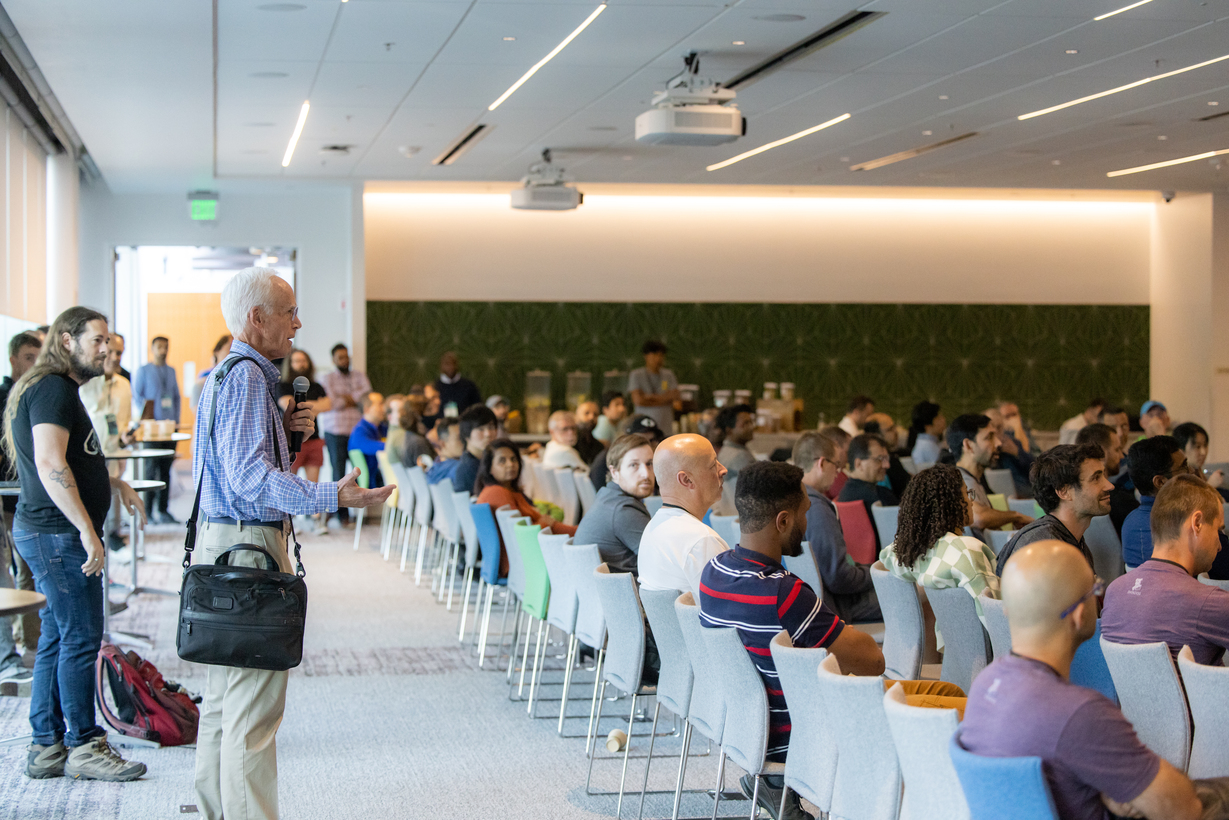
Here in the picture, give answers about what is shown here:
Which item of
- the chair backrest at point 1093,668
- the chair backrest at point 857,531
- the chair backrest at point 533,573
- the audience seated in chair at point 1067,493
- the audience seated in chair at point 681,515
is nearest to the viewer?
the chair backrest at point 1093,668

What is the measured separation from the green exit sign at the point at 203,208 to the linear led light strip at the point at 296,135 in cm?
194

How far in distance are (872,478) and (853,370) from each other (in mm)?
9530

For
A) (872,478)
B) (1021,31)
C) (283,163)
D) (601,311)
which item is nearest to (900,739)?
(872,478)

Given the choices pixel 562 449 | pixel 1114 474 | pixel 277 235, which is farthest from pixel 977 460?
pixel 277 235

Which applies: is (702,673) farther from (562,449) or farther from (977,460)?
(562,449)

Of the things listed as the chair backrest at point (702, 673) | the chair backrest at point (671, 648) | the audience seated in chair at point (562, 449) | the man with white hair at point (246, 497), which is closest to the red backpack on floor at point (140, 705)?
the man with white hair at point (246, 497)

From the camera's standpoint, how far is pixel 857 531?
19.7ft

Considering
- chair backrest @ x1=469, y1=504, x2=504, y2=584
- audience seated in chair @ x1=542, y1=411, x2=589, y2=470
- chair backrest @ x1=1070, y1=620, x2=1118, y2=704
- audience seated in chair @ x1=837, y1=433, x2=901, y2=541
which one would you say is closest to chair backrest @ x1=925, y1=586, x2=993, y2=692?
chair backrest @ x1=1070, y1=620, x2=1118, y2=704

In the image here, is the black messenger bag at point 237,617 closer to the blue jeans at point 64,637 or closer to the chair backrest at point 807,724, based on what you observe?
the chair backrest at point 807,724

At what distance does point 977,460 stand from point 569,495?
10.2ft

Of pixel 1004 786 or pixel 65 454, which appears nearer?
pixel 1004 786

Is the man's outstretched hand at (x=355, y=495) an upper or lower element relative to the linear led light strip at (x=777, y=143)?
lower

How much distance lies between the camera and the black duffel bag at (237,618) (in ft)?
9.93

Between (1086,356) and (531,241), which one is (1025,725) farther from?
(1086,356)
